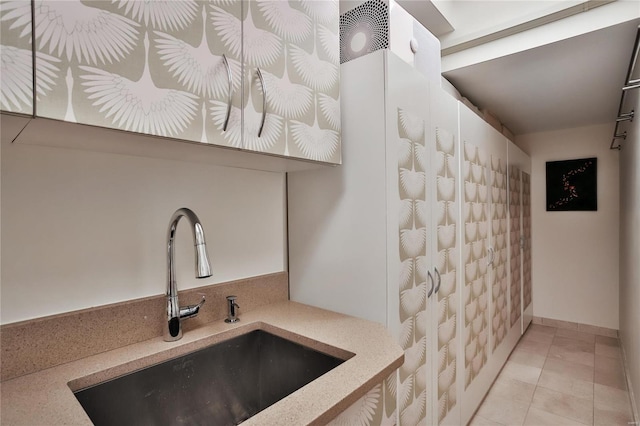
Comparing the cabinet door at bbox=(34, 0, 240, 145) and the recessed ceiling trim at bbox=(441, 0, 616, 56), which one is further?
the recessed ceiling trim at bbox=(441, 0, 616, 56)

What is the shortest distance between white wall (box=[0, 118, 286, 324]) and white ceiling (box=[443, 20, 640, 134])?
2.04m

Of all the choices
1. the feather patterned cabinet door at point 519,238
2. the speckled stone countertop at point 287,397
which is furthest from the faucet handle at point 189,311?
the feather patterned cabinet door at point 519,238

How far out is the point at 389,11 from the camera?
1354 millimetres

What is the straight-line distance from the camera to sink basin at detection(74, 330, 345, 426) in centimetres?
91

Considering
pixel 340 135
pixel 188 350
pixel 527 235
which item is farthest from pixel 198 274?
pixel 527 235

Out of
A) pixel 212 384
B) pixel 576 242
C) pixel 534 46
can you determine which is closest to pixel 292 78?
pixel 212 384

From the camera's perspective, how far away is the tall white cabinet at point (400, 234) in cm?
126

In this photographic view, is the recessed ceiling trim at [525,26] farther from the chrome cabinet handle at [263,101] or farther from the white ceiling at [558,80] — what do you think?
the chrome cabinet handle at [263,101]

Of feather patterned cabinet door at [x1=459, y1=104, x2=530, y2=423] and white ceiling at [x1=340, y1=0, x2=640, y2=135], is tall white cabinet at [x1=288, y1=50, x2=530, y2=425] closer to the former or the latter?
feather patterned cabinet door at [x1=459, y1=104, x2=530, y2=423]

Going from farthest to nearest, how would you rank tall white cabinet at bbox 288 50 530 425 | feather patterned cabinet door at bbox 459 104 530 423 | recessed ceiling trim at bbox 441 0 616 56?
A: 1. feather patterned cabinet door at bbox 459 104 530 423
2. recessed ceiling trim at bbox 441 0 616 56
3. tall white cabinet at bbox 288 50 530 425

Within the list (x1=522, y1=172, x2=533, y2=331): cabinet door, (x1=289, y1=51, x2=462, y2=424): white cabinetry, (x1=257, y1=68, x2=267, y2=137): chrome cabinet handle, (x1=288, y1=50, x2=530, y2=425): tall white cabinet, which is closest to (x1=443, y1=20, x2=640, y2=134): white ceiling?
(x1=288, y1=50, x2=530, y2=425): tall white cabinet

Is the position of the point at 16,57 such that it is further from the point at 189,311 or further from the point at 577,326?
the point at 577,326

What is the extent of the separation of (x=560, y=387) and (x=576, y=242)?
197cm

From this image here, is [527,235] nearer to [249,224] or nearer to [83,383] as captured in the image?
[249,224]
